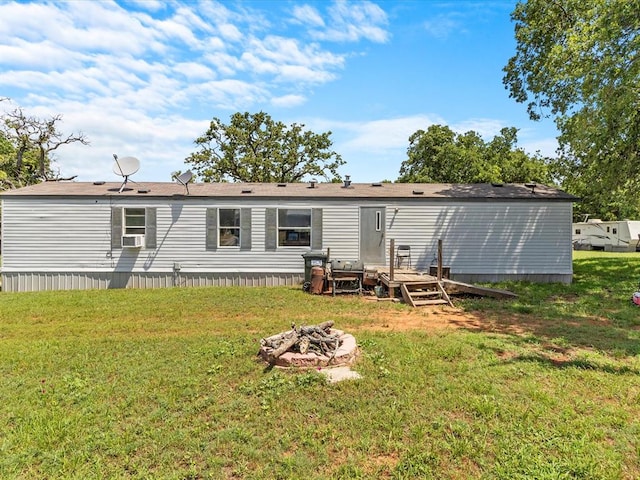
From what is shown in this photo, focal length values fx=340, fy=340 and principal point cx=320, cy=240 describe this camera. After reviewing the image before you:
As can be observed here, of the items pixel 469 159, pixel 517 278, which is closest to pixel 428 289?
pixel 517 278

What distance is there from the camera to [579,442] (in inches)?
111

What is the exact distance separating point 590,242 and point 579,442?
1142 inches

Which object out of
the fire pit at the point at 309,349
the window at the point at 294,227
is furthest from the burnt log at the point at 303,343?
the window at the point at 294,227

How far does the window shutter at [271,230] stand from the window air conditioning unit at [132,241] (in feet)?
12.6

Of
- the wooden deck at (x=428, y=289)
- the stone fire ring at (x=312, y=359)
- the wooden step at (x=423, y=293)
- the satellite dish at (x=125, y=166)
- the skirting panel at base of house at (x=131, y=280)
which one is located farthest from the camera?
the satellite dish at (x=125, y=166)

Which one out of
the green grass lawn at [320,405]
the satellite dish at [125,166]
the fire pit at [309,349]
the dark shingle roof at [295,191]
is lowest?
the green grass lawn at [320,405]

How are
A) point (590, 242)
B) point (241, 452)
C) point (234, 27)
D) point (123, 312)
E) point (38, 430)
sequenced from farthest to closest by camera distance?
point (590, 242)
point (234, 27)
point (123, 312)
point (38, 430)
point (241, 452)

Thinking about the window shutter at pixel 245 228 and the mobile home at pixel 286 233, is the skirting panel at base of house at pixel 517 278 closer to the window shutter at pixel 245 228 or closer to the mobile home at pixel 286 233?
the mobile home at pixel 286 233

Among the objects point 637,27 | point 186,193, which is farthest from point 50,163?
point 637,27

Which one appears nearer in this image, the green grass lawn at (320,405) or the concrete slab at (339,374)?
the green grass lawn at (320,405)

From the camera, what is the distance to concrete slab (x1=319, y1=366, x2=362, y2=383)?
3.91 metres

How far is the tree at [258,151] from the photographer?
85.5 feet

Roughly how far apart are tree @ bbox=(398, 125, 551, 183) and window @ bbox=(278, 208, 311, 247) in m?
17.6

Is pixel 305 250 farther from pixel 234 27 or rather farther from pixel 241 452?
pixel 241 452
